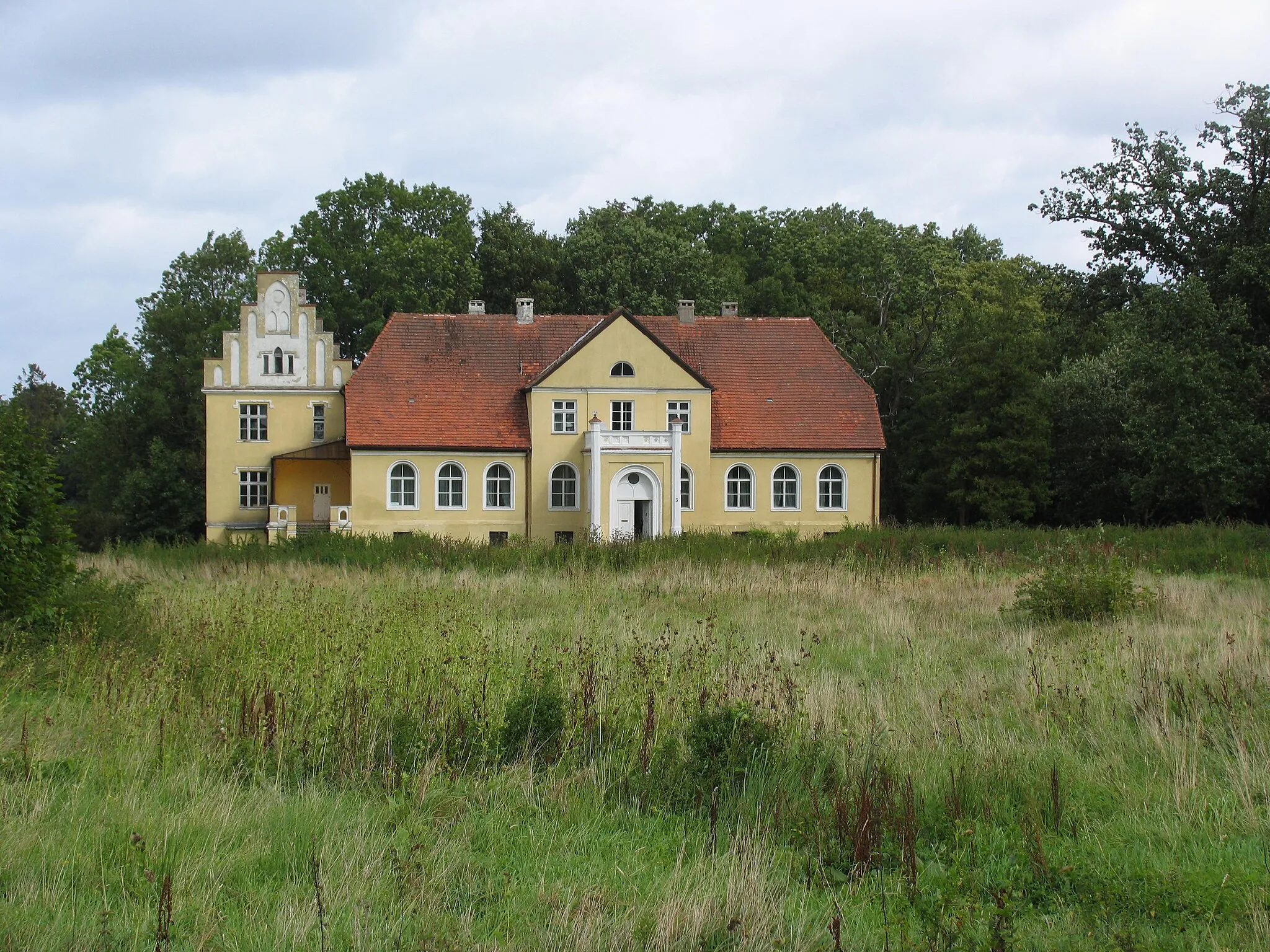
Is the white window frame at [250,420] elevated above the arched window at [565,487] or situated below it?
above

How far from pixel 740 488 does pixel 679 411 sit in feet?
11.5

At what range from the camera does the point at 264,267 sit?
179 feet

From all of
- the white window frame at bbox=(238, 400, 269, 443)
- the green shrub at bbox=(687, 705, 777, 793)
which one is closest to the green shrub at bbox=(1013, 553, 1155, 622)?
the green shrub at bbox=(687, 705, 777, 793)

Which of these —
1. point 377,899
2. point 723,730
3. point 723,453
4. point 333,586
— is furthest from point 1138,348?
point 377,899

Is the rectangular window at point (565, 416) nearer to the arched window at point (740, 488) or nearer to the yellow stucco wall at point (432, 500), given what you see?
the yellow stucco wall at point (432, 500)

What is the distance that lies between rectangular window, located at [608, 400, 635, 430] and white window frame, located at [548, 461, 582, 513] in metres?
1.95

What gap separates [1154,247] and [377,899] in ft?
131

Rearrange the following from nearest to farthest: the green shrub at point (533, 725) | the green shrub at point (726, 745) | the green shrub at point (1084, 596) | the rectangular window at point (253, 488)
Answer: the green shrub at point (726, 745) < the green shrub at point (533, 725) < the green shrub at point (1084, 596) < the rectangular window at point (253, 488)

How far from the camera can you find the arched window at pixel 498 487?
127 ft

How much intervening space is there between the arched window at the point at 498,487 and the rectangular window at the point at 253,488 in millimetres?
8849

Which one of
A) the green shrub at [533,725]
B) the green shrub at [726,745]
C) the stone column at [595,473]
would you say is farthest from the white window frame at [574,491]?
the green shrub at [726,745]

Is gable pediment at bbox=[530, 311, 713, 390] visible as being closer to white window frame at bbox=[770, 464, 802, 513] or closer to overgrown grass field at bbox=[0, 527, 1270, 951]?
white window frame at bbox=[770, 464, 802, 513]

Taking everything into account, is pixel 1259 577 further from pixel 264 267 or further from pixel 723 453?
pixel 264 267

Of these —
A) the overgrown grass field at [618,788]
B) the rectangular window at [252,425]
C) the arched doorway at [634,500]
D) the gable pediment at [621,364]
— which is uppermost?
the gable pediment at [621,364]
